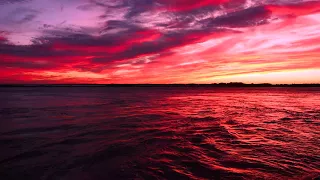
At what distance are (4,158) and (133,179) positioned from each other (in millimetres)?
6025

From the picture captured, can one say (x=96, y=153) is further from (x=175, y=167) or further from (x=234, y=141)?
(x=234, y=141)

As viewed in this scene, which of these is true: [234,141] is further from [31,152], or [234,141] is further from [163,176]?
[31,152]

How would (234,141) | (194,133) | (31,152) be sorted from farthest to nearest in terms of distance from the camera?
(194,133) < (234,141) < (31,152)

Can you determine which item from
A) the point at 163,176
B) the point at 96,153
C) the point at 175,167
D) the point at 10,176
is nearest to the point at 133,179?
the point at 163,176

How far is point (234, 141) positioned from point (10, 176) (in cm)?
1058

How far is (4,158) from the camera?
29.9 feet

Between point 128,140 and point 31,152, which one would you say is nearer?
point 31,152

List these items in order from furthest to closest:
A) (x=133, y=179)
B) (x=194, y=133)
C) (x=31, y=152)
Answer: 1. (x=194, y=133)
2. (x=31, y=152)
3. (x=133, y=179)

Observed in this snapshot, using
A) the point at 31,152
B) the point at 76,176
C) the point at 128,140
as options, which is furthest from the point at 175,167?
the point at 31,152

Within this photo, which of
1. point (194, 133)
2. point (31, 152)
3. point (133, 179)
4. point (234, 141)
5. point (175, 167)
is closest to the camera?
point (133, 179)

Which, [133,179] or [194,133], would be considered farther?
[194,133]

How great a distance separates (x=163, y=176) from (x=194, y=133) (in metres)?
7.34

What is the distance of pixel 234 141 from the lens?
12.2 metres

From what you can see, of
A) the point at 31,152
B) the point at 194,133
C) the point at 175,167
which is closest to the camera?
the point at 175,167
